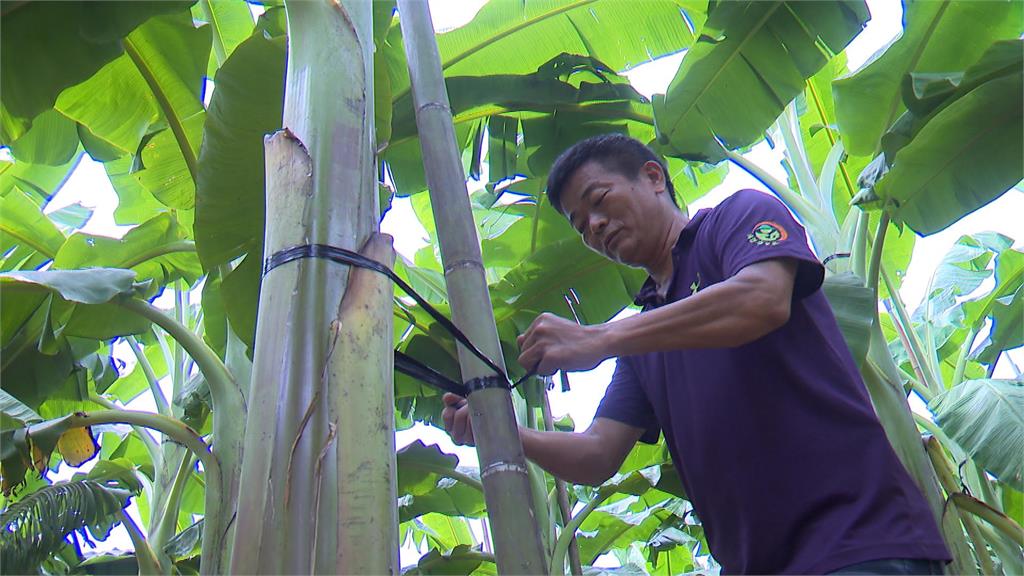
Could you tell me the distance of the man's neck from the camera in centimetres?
182

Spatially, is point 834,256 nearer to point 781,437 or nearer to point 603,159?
point 603,159

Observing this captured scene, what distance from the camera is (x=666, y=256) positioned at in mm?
1833

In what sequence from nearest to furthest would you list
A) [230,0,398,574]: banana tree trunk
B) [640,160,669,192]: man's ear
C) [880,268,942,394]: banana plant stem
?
[230,0,398,574]: banana tree trunk
[640,160,669,192]: man's ear
[880,268,942,394]: banana plant stem

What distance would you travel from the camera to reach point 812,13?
9.12 ft

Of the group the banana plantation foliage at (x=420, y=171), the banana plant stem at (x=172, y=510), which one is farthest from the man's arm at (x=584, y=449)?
the banana plant stem at (x=172, y=510)

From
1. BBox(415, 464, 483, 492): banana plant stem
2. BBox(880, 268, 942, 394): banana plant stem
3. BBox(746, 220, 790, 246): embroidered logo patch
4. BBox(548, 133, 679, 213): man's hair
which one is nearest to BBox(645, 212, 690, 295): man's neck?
BBox(548, 133, 679, 213): man's hair

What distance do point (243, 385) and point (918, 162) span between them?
6.94 feet

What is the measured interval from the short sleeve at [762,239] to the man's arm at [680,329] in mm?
76

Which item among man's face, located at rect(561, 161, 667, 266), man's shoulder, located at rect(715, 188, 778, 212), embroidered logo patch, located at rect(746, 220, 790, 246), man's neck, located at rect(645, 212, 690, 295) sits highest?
man's face, located at rect(561, 161, 667, 266)

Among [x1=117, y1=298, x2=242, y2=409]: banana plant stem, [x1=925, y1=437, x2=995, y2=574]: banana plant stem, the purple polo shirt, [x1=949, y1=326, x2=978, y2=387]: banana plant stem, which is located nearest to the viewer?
the purple polo shirt

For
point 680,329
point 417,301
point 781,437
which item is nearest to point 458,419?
point 417,301

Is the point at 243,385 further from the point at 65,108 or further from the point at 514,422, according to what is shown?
the point at 514,422

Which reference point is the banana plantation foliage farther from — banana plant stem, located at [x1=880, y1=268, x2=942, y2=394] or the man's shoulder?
the man's shoulder

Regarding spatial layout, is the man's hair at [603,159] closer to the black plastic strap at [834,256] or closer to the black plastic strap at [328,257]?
the black plastic strap at [328,257]
